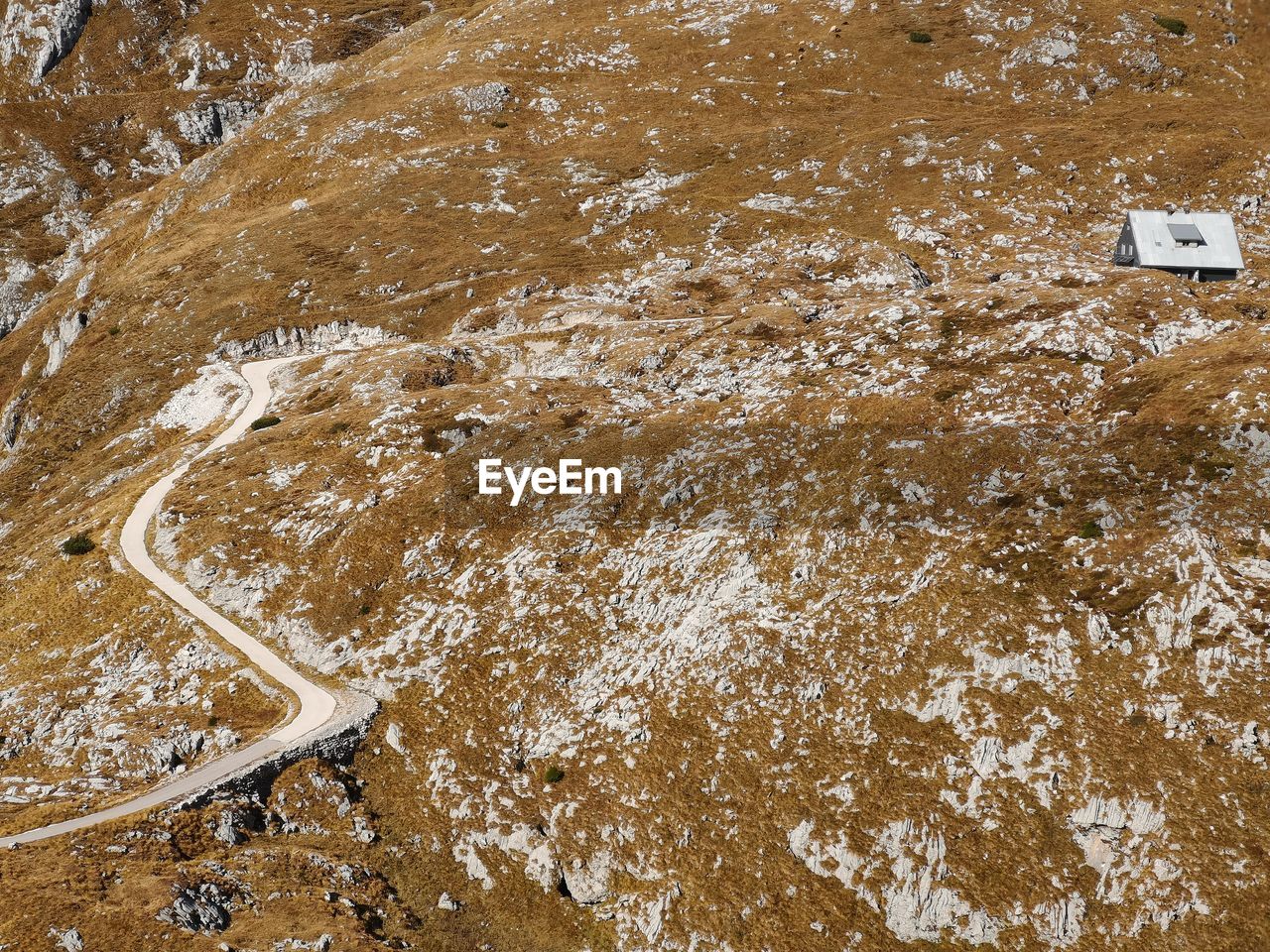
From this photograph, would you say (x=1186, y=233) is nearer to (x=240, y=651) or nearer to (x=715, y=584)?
(x=715, y=584)

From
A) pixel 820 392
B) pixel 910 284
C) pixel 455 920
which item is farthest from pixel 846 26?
pixel 455 920

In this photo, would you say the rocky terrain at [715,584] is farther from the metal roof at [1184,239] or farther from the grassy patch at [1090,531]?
the metal roof at [1184,239]

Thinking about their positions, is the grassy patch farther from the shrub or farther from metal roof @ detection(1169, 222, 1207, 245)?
the shrub

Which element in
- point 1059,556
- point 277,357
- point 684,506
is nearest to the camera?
point 1059,556

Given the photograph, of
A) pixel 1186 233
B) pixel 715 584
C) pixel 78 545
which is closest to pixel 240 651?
pixel 78 545

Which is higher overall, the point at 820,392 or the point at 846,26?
the point at 846,26

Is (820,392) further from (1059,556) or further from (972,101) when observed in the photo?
(972,101)

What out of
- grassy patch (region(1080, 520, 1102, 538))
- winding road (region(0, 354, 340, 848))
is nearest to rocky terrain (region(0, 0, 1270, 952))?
grassy patch (region(1080, 520, 1102, 538))
